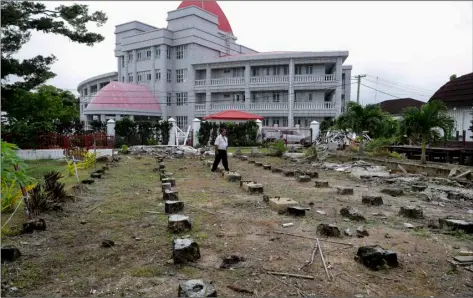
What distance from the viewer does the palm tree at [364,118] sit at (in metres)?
15.6

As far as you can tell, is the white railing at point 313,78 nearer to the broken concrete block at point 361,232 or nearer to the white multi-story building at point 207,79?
the white multi-story building at point 207,79

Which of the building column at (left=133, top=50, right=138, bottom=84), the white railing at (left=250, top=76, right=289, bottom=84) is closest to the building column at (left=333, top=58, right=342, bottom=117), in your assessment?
the white railing at (left=250, top=76, right=289, bottom=84)

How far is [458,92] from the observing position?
20469 millimetres

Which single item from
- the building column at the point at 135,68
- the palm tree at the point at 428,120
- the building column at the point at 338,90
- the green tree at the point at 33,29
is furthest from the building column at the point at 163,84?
the palm tree at the point at 428,120

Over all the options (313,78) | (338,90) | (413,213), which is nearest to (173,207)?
(413,213)

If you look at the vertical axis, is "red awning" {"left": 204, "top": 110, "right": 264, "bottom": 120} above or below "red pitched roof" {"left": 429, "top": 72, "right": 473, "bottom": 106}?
below

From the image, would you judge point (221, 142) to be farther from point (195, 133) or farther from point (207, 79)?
point (207, 79)

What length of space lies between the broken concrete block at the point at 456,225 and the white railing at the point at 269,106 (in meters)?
28.9

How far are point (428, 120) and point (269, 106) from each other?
74.3 ft

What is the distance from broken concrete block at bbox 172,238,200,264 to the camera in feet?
11.9

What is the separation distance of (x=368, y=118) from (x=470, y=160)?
14.0ft

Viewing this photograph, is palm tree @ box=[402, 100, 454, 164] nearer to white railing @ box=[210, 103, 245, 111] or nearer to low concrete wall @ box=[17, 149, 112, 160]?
low concrete wall @ box=[17, 149, 112, 160]

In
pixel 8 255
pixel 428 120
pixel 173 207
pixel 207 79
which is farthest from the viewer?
pixel 207 79

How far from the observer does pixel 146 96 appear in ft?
125
